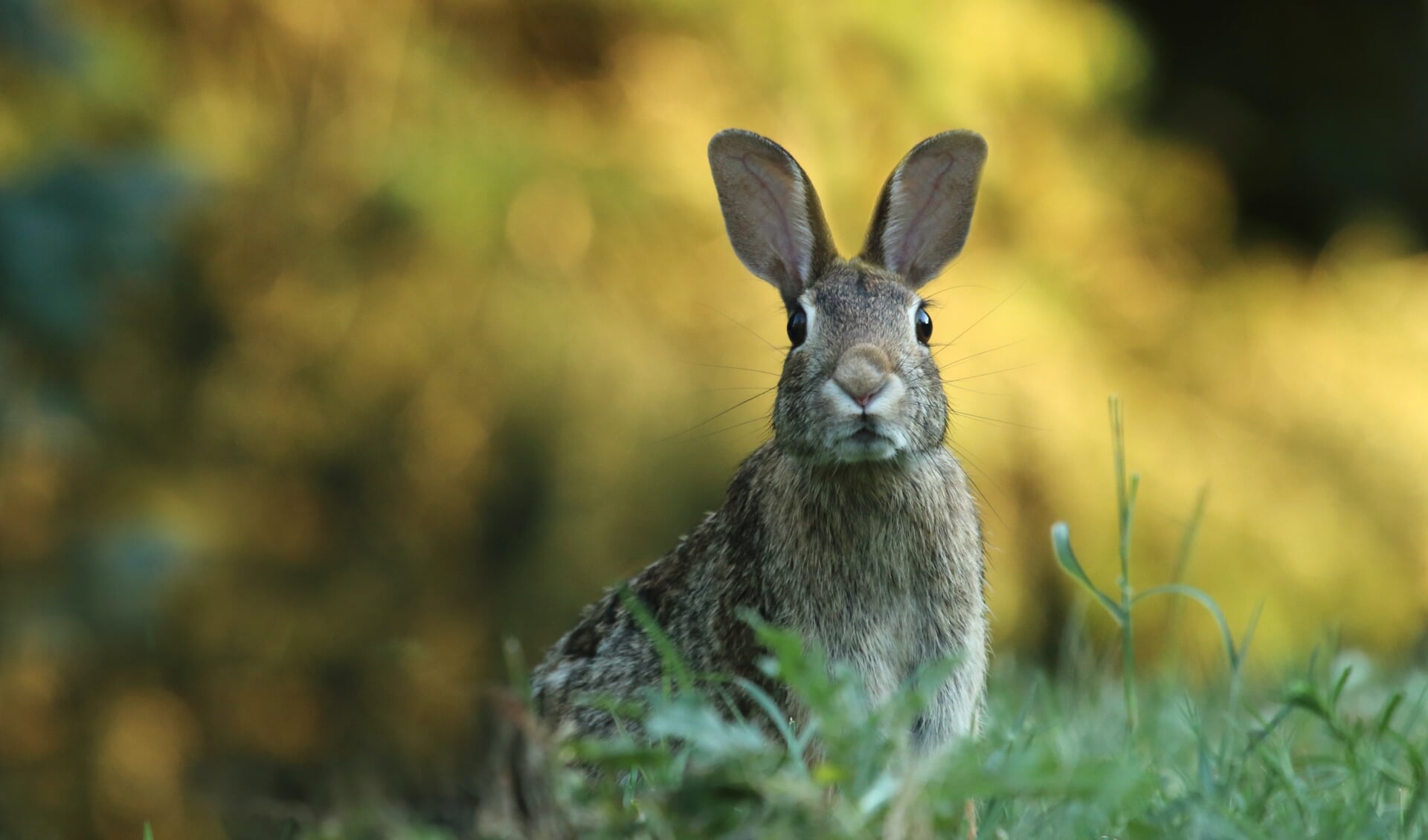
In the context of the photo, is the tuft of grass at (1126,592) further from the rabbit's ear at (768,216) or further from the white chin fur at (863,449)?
the rabbit's ear at (768,216)

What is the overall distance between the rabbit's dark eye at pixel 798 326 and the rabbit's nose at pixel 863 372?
7.0 inches

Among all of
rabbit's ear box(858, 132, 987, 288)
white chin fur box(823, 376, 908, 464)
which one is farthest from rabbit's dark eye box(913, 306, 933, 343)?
white chin fur box(823, 376, 908, 464)

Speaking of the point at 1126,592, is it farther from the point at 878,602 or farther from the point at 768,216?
the point at 768,216

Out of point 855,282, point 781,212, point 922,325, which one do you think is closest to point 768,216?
point 781,212

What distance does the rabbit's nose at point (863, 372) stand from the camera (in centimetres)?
241

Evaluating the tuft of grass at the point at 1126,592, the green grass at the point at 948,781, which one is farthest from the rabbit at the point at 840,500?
the tuft of grass at the point at 1126,592

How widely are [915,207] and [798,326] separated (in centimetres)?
39

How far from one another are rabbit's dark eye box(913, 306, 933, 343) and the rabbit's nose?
23cm

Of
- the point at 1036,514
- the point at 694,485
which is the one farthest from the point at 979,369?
the point at 694,485

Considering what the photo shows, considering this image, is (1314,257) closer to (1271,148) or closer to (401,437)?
(1271,148)

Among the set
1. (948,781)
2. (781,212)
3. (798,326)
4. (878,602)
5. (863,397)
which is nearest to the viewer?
(948,781)

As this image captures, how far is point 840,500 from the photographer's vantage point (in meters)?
2.58

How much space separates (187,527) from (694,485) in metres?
2.19

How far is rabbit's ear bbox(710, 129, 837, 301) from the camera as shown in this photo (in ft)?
9.19
